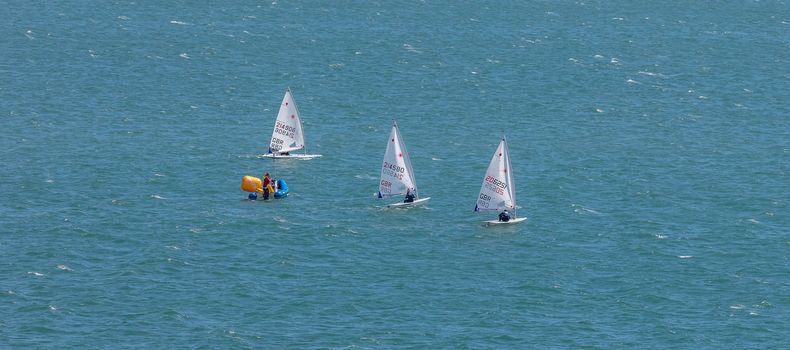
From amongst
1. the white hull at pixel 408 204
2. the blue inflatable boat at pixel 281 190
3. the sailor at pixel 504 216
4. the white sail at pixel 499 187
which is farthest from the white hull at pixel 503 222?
the blue inflatable boat at pixel 281 190

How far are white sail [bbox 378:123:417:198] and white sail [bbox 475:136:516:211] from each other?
22.6 feet

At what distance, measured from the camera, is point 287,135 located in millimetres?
150500

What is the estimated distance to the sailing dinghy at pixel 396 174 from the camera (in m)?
133

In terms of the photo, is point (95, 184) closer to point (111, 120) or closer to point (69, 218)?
point (69, 218)

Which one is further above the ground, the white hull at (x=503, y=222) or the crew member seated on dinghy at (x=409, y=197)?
the crew member seated on dinghy at (x=409, y=197)

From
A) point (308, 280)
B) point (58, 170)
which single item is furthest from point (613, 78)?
point (308, 280)

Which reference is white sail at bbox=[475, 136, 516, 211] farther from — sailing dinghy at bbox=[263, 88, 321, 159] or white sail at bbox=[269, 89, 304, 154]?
white sail at bbox=[269, 89, 304, 154]

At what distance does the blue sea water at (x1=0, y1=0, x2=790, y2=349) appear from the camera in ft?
349

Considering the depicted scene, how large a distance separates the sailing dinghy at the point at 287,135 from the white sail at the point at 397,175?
18431 millimetres

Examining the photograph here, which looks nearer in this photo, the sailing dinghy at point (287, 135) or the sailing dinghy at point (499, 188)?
the sailing dinghy at point (499, 188)

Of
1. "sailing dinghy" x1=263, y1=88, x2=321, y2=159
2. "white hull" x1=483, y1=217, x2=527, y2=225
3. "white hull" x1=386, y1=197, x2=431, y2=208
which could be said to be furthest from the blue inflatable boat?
"white hull" x1=483, y1=217, x2=527, y2=225

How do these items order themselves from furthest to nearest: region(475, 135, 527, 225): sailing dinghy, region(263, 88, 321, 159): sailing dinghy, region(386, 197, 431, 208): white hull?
region(263, 88, 321, 159): sailing dinghy, region(386, 197, 431, 208): white hull, region(475, 135, 527, 225): sailing dinghy

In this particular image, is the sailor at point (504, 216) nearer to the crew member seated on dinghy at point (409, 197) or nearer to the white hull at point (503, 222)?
the white hull at point (503, 222)

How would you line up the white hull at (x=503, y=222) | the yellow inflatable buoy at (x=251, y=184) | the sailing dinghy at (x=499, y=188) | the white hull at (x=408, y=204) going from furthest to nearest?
1. the yellow inflatable buoy at (x=251, y=184)
2. the white hull at (x=408, y=204)
3. the sailing dinghy at (x=499, y=188)
4. the white hull at (x=503, y=222)
